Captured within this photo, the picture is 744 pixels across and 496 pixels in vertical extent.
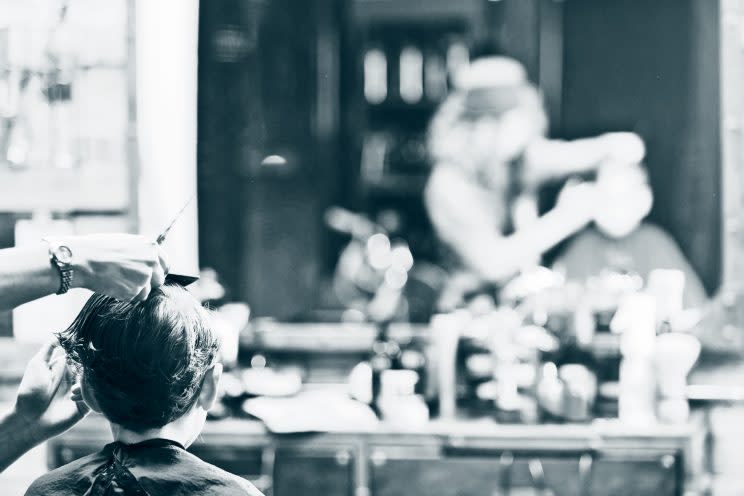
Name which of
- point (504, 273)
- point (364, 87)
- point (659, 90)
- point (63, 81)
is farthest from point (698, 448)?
point (63, 81)

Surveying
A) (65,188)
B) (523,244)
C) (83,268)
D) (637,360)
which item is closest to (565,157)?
(523,244)

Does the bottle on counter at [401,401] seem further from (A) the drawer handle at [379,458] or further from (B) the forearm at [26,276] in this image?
(B) the forearm at [26,276]

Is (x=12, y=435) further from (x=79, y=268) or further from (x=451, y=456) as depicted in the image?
(x=451, y=456)

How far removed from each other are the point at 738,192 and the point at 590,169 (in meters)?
0.56

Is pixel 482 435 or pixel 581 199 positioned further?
pixel 581 199

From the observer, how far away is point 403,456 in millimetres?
3070

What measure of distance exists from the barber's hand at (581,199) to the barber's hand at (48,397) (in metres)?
2.32

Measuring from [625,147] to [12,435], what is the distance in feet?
8.51

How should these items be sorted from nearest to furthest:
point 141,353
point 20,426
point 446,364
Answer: point 141,353, point 20,426, point 446,364

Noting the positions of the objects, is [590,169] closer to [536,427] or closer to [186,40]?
[536,427]

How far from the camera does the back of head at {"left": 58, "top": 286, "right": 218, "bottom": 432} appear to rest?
1.48 meters

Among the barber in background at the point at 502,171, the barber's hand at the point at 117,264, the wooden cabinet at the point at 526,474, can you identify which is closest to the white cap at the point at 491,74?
the barber in background at the point at 502,171

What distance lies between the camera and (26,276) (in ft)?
4.40

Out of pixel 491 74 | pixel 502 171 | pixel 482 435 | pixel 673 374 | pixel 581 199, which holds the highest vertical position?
pixel 491 74
